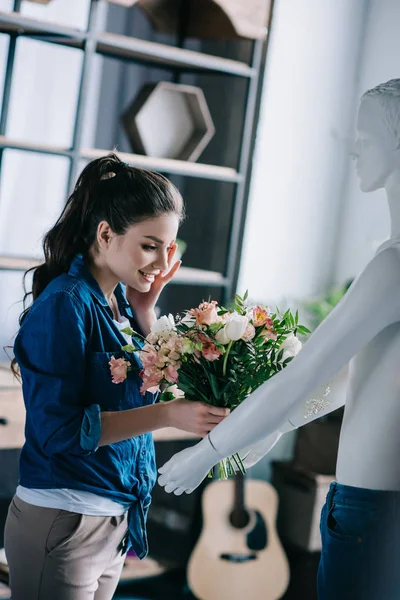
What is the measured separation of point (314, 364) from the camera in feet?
4.68

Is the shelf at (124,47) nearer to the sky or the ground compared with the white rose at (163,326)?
nearer to the sky

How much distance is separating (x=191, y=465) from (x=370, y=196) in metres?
2.88

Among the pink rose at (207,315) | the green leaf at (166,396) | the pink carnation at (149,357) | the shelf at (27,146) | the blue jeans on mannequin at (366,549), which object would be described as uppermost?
the shelf at (27,146)

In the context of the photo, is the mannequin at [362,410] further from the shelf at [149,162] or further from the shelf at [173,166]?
the shelf at [173,166]

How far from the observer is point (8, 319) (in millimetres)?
3527

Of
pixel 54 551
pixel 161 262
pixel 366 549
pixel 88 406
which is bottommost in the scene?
pixel 54 551

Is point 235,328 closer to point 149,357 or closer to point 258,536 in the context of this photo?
point 149,357

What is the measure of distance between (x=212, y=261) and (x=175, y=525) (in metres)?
1.23

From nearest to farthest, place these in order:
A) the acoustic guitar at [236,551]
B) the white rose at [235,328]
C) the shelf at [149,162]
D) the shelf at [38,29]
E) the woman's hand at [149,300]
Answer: the white rose at [235,328]
the woman's hand at [149,300]
the shelf at [38,29]
the shelf at [149,162]
the acoustic guitar at [236,551]

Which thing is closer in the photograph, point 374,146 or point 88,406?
point 374,146

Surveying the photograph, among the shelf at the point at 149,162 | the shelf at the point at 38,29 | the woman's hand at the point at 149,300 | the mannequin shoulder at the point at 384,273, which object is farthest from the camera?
the shelf at the point at 149,162

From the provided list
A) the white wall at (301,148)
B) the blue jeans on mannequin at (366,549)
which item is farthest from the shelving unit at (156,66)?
the blue jeans on mannequin at (366,549)

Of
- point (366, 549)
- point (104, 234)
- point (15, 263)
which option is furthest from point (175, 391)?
point (15, 263)

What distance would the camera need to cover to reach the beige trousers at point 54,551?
167cm
